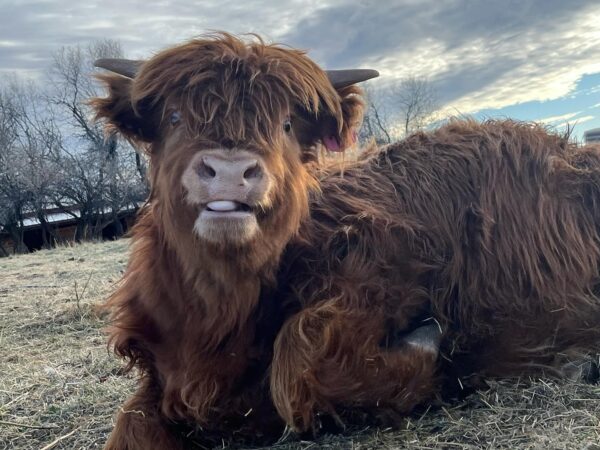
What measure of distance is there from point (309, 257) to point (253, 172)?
0.60 metres

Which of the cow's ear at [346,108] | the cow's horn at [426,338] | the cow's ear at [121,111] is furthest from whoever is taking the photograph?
the cow's ear at [346,108]

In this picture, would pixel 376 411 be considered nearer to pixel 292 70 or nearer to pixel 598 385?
pixel 598 385

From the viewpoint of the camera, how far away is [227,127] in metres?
2.38

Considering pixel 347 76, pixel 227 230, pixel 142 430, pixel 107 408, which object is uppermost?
pixel 347 76

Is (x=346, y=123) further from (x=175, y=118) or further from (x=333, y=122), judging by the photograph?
(x=175, y=118)

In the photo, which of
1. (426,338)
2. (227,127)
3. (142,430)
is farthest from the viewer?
(426,338)

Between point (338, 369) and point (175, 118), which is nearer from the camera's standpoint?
point (338, 369)

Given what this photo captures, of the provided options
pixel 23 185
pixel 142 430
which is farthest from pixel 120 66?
pixel 23 185

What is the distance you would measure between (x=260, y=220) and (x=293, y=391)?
67cm

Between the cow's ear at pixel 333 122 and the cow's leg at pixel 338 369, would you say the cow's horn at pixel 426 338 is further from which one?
the cow's ear at pixel 333 122

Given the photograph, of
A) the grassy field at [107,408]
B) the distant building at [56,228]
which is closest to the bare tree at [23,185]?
the distant building at [56,228]

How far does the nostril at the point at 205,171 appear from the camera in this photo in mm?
2244

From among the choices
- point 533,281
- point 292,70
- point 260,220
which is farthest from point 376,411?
point 292,70

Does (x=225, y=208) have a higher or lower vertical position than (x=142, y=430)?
higher
